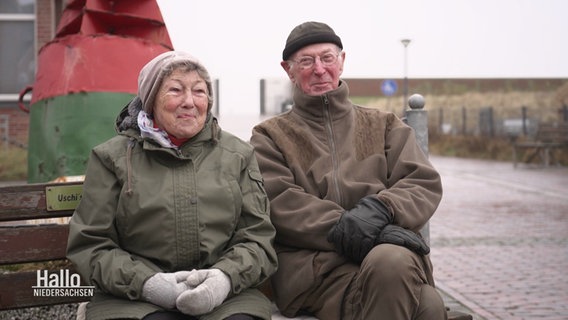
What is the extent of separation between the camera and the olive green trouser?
2.92 metres

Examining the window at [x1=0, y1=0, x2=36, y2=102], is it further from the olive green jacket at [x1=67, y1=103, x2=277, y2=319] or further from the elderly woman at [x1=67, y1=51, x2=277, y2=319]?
the olive green jacket at [x1=67, y1=103, x2=277, y2=319]

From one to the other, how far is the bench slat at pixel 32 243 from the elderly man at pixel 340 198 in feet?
3.34

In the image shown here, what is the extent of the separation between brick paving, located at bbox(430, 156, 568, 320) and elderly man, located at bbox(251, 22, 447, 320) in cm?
251

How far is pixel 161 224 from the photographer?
295 cm

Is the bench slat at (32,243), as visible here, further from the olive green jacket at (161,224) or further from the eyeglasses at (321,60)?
the eyeglasses at (321,60)

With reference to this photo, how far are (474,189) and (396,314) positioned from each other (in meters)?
13.0

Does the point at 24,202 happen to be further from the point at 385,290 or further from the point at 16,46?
the point at 16,46

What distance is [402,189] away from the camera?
331 centimetres

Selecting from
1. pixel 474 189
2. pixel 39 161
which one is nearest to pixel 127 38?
pixel 39 161

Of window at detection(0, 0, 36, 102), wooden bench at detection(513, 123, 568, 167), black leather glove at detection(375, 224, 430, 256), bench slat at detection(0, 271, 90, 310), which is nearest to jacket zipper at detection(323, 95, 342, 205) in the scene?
black leather glove at detection(375, 224, 430, 256)

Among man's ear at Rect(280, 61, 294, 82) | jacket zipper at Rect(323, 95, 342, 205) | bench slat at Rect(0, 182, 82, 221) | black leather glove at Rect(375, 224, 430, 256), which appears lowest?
black leather glove at Rect(375, 224, 430, 256)

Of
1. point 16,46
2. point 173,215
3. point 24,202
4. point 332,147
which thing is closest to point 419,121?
point 332,147

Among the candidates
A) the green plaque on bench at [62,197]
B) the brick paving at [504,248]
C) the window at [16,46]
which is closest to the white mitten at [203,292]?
the green plaque on bench at [62,197]

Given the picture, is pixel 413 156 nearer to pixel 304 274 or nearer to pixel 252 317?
pixel 304 274
